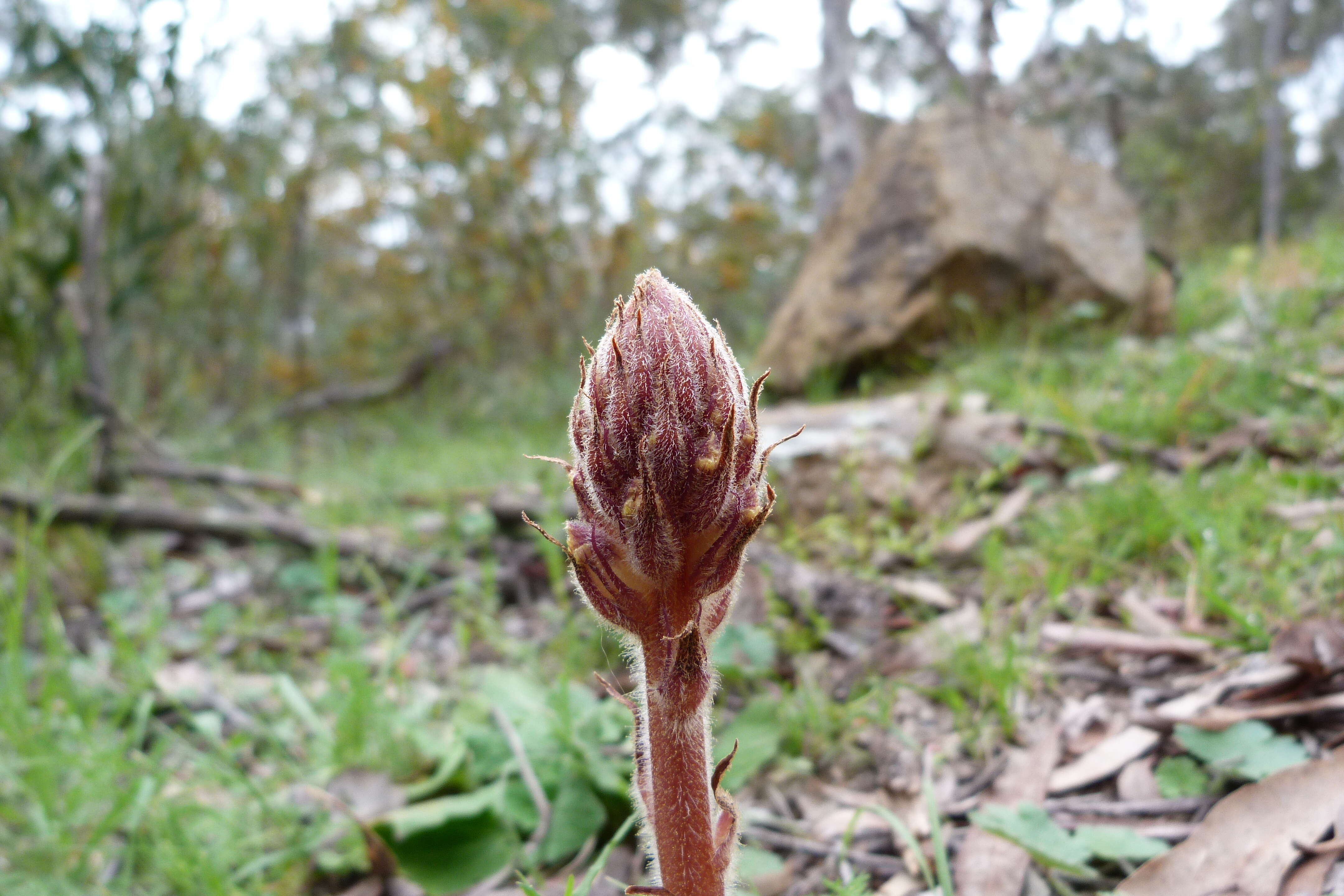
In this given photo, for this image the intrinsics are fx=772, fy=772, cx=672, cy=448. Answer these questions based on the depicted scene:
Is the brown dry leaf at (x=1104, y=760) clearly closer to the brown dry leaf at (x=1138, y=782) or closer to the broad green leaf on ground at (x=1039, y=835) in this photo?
the brown dry leaf at (x=1138, y=782)

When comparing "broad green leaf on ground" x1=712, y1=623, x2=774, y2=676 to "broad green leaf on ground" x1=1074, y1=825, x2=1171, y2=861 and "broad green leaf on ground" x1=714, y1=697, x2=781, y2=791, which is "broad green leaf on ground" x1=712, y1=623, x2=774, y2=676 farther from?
"broad green leaf on ground" x1=1074, y1=825, x2=1171, y2=861

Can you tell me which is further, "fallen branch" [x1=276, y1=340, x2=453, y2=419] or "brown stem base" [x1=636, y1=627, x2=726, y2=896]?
"fallen branch" [x1=276, y1=340, x2=453, y2=419]

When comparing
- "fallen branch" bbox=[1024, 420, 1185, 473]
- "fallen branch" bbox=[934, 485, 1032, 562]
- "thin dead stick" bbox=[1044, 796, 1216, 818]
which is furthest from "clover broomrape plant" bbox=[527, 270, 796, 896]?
"fallen branch" bbox=[1024, 420, 1185, 473]

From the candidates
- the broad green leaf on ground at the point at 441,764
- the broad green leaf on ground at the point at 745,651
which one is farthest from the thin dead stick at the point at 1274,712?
the broad green leaf on ground at the point at 441,764

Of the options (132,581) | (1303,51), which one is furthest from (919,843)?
(1303,51)

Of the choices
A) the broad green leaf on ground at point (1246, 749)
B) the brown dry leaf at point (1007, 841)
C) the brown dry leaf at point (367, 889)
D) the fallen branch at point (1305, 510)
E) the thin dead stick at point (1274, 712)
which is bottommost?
the brown dry leaf at point (367, 889)

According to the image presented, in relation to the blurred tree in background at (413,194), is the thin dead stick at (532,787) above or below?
below
